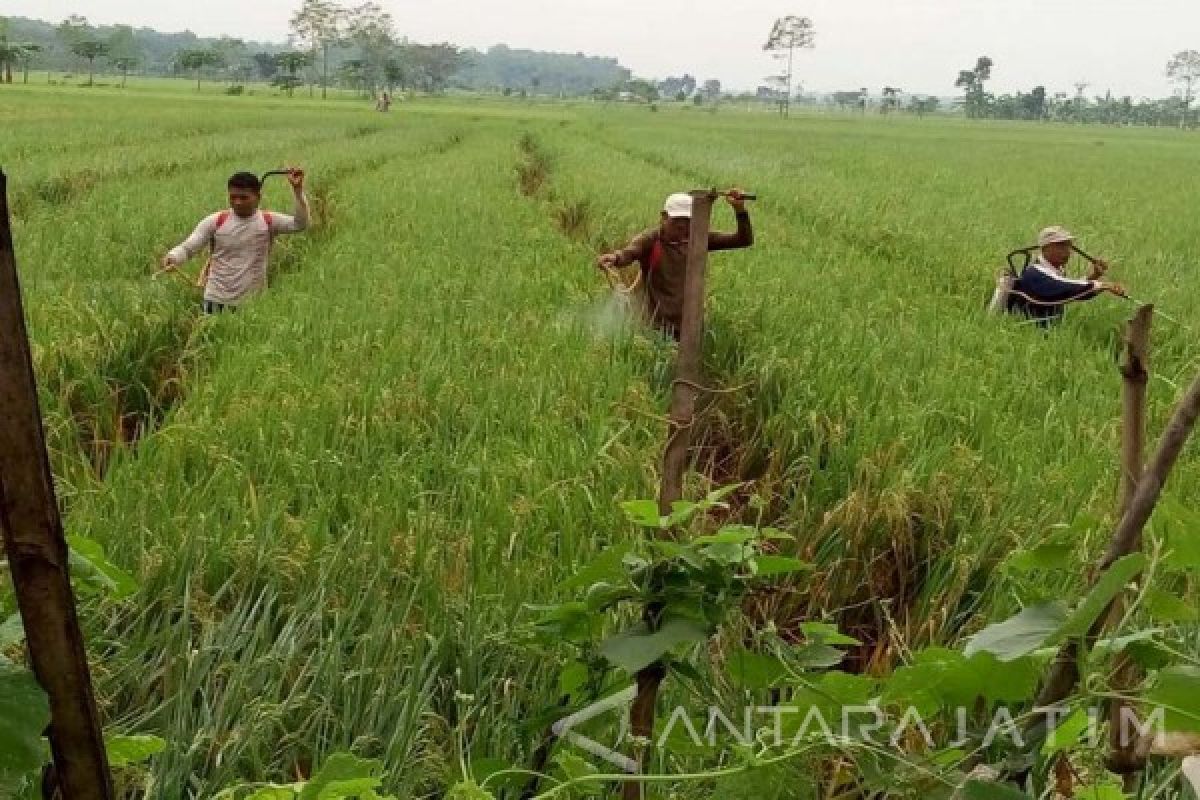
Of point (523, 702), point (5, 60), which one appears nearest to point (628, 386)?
point (523, 702)

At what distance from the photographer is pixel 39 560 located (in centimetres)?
59

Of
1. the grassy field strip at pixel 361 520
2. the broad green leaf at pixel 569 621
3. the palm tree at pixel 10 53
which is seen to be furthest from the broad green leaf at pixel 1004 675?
the palm tree at pixel 10 53

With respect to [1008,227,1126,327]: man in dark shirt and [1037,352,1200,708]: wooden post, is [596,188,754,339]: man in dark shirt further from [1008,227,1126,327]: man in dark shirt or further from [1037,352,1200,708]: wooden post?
[1037,352,1200,708]: wooden post

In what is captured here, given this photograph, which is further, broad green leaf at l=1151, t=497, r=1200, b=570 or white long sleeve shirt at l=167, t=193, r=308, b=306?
white long sleeve shirt at l=167, t=193, r=308, b=306

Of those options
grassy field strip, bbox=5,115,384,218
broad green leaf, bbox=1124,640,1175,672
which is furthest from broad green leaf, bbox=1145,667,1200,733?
grassy field strip, bbox=5,115,384,218

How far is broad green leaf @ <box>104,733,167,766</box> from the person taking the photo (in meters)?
0.86

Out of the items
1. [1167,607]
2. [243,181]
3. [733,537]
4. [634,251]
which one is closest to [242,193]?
[243,181]

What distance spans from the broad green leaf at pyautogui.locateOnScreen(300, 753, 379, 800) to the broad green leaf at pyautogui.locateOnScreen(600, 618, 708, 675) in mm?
244

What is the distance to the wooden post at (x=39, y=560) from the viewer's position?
55cm

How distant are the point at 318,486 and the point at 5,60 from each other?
6482 centimetres

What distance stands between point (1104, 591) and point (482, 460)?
2240 millimetres

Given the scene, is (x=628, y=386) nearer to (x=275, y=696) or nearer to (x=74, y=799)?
(x=275, y=696)

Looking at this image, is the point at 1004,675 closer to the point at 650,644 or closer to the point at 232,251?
the point at 650,644

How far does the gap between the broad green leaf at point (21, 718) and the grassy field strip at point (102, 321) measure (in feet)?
6.41
